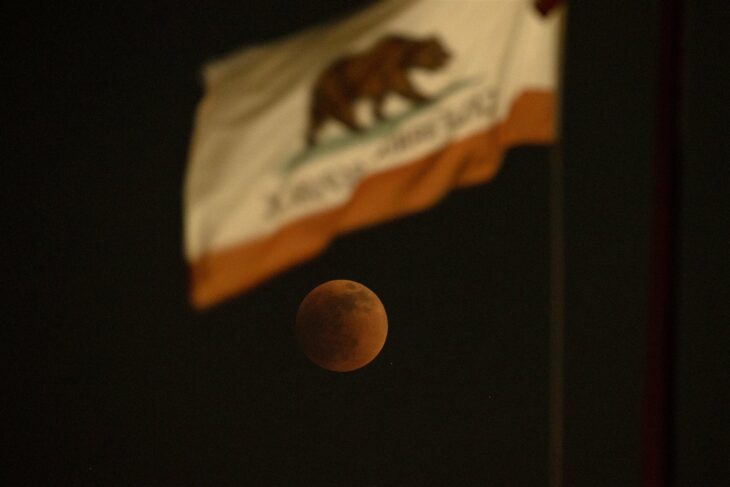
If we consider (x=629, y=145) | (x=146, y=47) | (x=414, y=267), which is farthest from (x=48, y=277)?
(x=629, y=145)

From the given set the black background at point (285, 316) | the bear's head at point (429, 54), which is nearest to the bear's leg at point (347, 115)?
the bear's head at point (429, 54)

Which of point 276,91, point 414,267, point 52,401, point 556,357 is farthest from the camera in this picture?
point 414,267

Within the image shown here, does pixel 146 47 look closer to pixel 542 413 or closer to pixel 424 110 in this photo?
pixel 542 413

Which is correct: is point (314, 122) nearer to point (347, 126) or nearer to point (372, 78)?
point (347, 126)

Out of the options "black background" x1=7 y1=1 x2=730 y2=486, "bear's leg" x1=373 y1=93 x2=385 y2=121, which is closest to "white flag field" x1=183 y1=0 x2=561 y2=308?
"bear's leg" x1=373 y1=93 x2=385 y2=121

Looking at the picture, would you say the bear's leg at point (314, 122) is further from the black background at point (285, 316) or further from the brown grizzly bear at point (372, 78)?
the black background at point (285, 316)

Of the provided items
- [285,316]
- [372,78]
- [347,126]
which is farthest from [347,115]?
[285,316]
